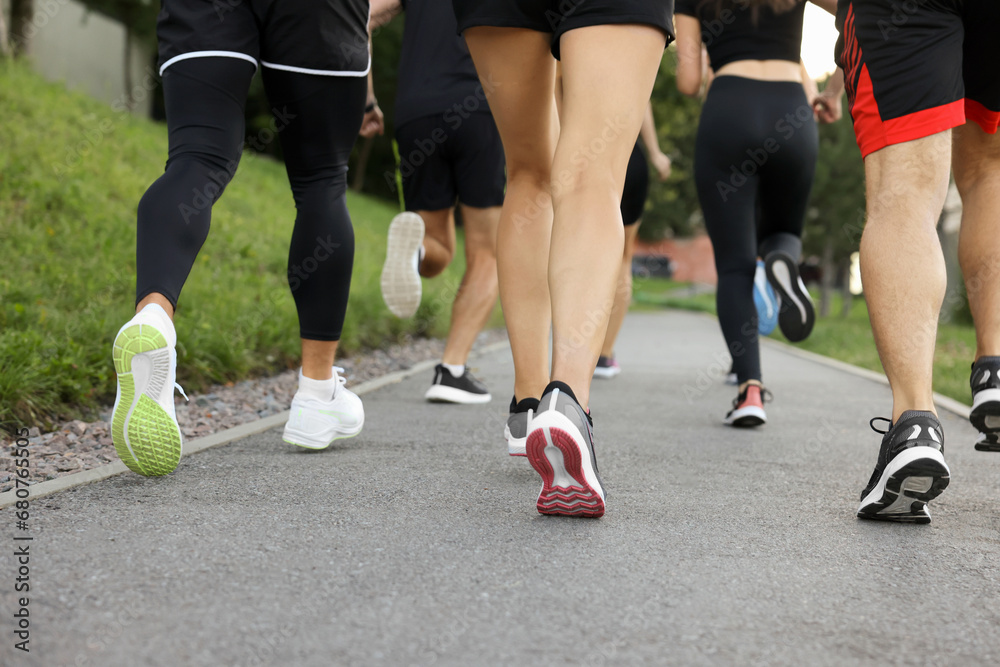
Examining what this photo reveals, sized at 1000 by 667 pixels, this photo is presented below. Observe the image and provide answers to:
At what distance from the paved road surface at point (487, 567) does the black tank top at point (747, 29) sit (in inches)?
75.9

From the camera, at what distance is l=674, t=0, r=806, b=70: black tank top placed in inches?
142

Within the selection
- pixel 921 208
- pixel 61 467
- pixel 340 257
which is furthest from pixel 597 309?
pixel 61 467

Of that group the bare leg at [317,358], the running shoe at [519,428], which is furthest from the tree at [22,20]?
the running shoe at [519,428]

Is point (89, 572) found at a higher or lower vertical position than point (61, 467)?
higher

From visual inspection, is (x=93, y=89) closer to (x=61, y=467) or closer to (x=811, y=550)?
(x=61, y=467)

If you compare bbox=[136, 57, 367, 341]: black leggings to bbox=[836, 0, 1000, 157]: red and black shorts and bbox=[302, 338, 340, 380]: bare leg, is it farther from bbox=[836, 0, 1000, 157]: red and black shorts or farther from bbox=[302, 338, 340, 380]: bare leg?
bbox=[836, 0, 1000, 157]: red and black shorts

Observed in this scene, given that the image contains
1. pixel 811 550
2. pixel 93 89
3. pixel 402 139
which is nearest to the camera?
pixel 811 550

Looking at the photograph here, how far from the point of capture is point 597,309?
196 cm

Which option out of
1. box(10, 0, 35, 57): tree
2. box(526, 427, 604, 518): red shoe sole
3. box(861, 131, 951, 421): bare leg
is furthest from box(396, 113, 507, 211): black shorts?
box(10, 0, 35, 57): tree

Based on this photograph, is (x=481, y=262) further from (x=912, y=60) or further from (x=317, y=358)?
A: (x=912, y=60)

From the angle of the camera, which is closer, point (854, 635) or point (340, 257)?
point (854, 635)

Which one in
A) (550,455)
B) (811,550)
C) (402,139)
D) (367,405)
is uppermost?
(402,139)

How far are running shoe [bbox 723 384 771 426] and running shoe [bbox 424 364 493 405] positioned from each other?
1200mm

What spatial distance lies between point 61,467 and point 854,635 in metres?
1.98
